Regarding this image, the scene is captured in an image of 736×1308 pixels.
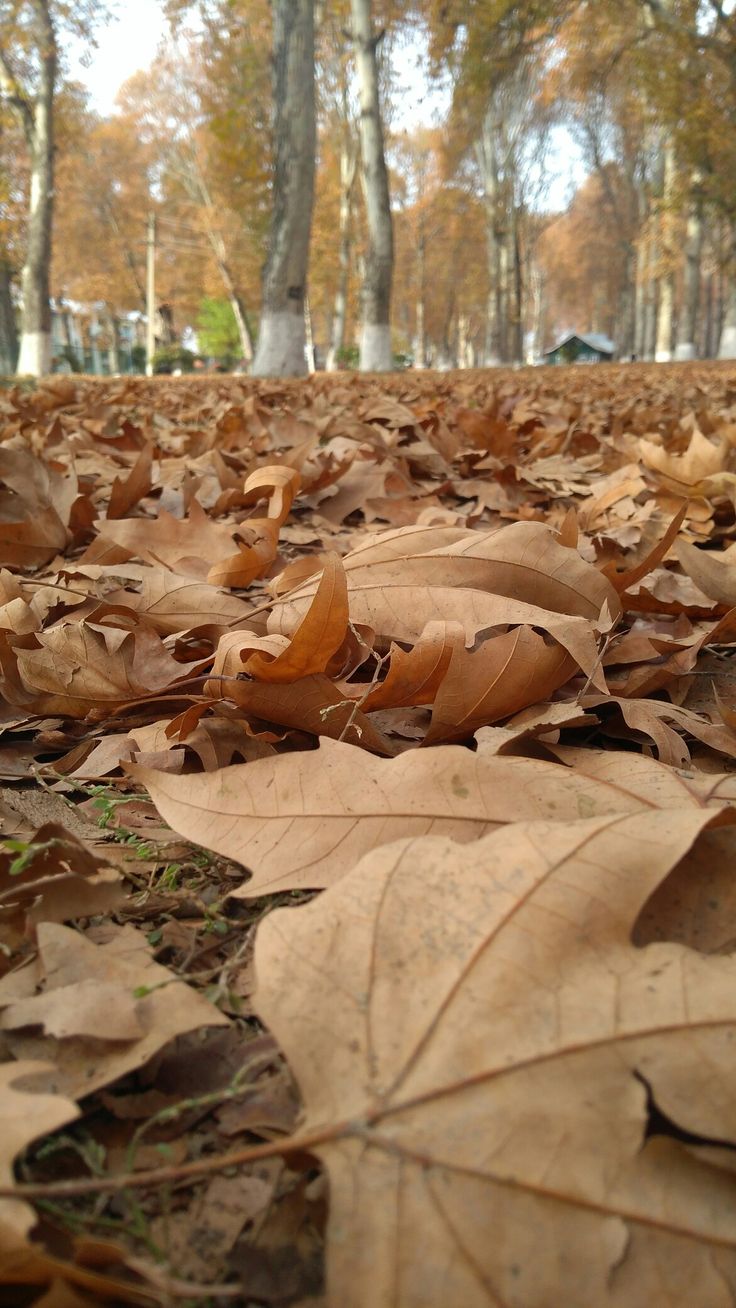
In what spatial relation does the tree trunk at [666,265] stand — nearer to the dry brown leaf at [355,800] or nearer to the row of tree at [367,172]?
the row of tree at [367,172]

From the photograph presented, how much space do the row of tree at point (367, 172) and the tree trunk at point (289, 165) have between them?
28mm

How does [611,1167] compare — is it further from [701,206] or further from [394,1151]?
[701,206]

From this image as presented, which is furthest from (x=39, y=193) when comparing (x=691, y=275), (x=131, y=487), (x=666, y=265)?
(x=691, y=275)

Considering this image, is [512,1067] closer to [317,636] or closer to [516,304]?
[317,636]

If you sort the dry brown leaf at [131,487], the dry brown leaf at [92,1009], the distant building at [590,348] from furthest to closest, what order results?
the distant building at [590,348] → the dry brown leaf at [131,487] → the dry brown leaf at [92,1009]

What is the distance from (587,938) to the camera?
507 millimetres

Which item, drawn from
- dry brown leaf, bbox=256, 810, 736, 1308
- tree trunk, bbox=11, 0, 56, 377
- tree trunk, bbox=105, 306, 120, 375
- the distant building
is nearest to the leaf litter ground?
dry brown leaf, bbox=256, 810, 736, 1308

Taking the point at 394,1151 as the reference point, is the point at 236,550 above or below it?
above

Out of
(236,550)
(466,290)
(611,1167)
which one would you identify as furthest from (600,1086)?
(466,290)

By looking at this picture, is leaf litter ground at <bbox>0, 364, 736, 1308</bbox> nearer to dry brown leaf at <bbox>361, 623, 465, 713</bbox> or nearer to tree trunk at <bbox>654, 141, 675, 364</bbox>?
dry brown leaf at <bbox>361, 623, 465, 713</bbox>

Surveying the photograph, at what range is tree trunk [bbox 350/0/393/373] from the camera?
1343 cm

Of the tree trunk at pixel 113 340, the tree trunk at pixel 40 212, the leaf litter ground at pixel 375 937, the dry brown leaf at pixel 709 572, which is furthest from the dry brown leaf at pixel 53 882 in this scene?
the tree trunk at pixel 113 340

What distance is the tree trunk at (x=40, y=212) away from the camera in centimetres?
1332

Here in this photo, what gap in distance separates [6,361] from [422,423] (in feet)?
63.2
